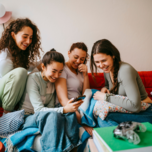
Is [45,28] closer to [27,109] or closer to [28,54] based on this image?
[28,54]

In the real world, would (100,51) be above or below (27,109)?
above

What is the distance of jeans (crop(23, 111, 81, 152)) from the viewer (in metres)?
0.66

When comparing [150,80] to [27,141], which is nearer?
[27,141]

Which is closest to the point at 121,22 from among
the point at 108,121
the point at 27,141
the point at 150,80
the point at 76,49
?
the point at 150,80

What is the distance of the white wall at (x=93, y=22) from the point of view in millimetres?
1631

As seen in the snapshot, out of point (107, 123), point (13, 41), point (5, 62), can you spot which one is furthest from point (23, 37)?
point (107, 123)

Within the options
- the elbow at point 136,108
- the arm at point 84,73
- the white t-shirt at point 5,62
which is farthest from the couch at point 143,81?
the white t-shirt at point 5,62

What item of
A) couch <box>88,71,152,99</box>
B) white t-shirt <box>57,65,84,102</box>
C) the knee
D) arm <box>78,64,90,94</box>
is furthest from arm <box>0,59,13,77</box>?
couch <box>88,71,152,99</box>

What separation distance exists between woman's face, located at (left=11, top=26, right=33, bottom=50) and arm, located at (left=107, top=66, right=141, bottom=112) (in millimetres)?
868

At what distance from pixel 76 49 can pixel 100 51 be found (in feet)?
0.90

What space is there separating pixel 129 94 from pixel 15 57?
99cm

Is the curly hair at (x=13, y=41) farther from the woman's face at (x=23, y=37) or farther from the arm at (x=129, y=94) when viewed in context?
the arm at (x=129, y=94)

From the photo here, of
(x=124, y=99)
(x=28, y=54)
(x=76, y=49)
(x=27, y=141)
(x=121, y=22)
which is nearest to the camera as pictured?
→ (x=27, y=141)

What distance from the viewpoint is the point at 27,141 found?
2.32 ft
